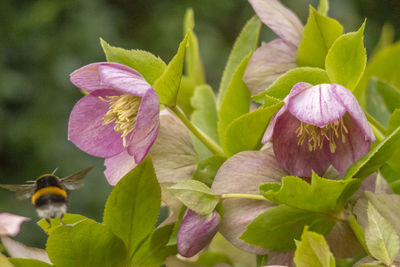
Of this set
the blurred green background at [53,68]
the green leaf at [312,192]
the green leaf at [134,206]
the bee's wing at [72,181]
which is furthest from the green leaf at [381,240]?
the blurred green background at [53,68]

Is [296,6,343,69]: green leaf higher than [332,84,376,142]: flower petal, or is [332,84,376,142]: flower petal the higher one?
[296,6,343,69]: green leaf

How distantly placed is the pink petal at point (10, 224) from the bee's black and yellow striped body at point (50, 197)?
0.05 meters

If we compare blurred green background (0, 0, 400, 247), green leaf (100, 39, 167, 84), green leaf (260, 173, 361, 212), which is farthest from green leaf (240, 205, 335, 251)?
blurred green background (0, 0, 400, 247)

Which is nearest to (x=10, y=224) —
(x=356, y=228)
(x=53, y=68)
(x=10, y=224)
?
(x=10, y=224)

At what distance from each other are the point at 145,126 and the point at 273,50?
14cm

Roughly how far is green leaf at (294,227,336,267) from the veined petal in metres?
0.15

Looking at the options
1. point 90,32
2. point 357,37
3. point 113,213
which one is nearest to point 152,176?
point 113,213

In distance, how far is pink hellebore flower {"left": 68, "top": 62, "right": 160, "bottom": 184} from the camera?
0.36 m

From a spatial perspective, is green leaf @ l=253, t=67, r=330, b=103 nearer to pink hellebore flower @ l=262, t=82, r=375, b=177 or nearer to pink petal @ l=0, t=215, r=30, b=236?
pink hellebore flower @ l=262, t=82, r=375, b=177

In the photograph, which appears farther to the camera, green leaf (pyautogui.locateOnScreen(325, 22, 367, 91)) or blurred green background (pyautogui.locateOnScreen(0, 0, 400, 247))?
blurred green background (pyautogui.locateOnScreen(0, 0, 400, 247))

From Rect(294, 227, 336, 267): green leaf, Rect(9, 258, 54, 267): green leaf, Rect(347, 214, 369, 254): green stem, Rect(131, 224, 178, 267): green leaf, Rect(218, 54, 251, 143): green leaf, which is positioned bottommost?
Rect(131, 224, 178, 267): green leaf

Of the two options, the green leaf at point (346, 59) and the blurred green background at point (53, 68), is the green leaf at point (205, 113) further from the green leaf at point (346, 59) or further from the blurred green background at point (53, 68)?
the blurred green background at point (53, 68)

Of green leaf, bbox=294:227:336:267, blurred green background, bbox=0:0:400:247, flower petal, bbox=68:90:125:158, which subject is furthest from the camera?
blurred green background, bbox=0:0:400:247

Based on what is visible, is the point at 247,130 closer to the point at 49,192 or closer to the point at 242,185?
the point at 242,185
